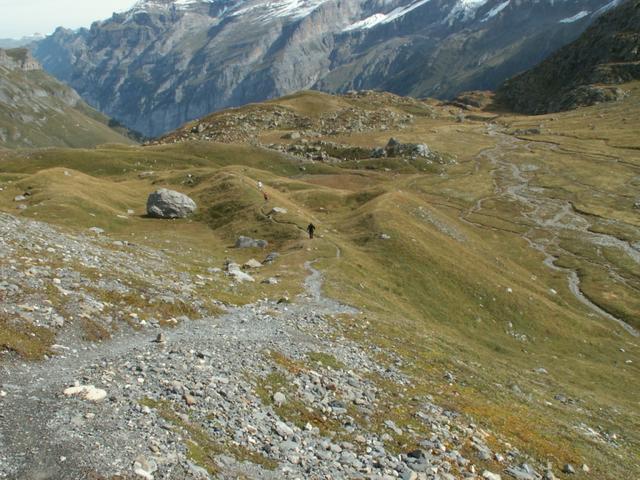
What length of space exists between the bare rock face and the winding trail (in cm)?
6717

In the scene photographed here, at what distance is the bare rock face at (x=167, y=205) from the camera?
77625 millimetres

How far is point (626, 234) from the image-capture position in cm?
12362

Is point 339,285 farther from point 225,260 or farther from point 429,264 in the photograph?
point 429,264

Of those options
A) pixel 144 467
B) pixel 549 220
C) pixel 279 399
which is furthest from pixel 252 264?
pixel 549 220

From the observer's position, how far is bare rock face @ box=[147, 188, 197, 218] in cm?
7762

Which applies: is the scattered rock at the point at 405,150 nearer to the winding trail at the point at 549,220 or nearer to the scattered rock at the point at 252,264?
the winding trail at the point at 549,220

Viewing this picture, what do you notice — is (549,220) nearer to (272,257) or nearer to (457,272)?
(457,272)

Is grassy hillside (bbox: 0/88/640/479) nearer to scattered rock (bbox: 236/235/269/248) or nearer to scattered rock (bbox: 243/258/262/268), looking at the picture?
scattered rock (bbox: 236/235/269/248)

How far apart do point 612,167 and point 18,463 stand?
674 feet

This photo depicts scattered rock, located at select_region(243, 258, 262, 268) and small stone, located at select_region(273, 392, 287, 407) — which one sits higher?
small stone, located at select_region(273, 392, 287, 407)

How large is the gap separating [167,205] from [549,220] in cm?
10346

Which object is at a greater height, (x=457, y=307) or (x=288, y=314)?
(x=288, y=314)

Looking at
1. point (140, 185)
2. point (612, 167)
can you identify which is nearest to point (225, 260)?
point (140, 185)

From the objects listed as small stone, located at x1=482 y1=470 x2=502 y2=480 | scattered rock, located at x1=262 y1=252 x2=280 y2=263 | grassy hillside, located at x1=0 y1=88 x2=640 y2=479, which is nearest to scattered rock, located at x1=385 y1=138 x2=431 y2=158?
grassy hillside, located at x1=0 y1=88 x2=640 y2=479
